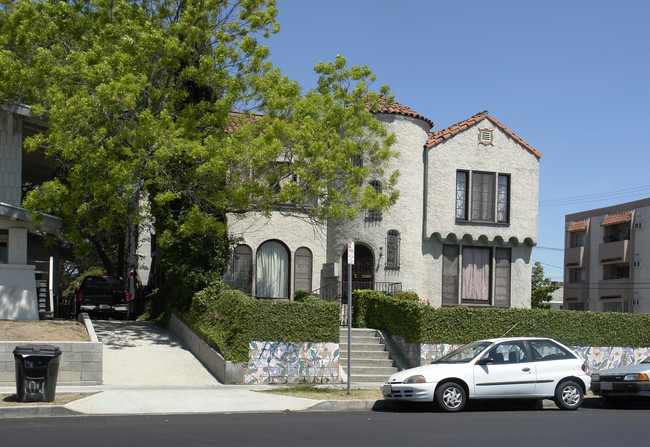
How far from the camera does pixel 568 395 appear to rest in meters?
14.4

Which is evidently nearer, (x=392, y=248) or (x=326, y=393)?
(x=326, y=393)

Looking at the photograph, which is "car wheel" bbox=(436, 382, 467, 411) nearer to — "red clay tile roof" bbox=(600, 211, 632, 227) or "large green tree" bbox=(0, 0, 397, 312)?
"large green tree" bbox=(0, 0, 397, 312)

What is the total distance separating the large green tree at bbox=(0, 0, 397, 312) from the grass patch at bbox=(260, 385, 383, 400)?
15.6 feet

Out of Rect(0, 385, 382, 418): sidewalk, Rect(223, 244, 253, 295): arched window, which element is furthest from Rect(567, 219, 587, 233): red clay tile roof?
Rect(0, 385, 382, 418): sidewalk

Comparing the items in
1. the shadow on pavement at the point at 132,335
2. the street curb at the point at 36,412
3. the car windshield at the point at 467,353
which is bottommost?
the street curb at the point at 36,412

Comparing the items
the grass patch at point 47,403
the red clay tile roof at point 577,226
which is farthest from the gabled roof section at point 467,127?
the red clay tile roof at point 577,226

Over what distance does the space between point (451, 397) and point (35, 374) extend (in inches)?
285

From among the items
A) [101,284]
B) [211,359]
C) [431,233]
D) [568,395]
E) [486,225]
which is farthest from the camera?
[101,284]

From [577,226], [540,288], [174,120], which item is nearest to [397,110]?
[174,120]

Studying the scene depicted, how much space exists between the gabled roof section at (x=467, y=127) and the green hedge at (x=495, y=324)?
688 centimetres

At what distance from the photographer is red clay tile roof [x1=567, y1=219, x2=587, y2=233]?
51.8m

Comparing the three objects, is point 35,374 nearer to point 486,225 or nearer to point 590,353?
point 590,353

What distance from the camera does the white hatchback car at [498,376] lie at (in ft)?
44.7

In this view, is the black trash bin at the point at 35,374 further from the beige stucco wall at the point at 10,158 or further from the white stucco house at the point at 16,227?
the beige stucco wall at the point at 10,158
